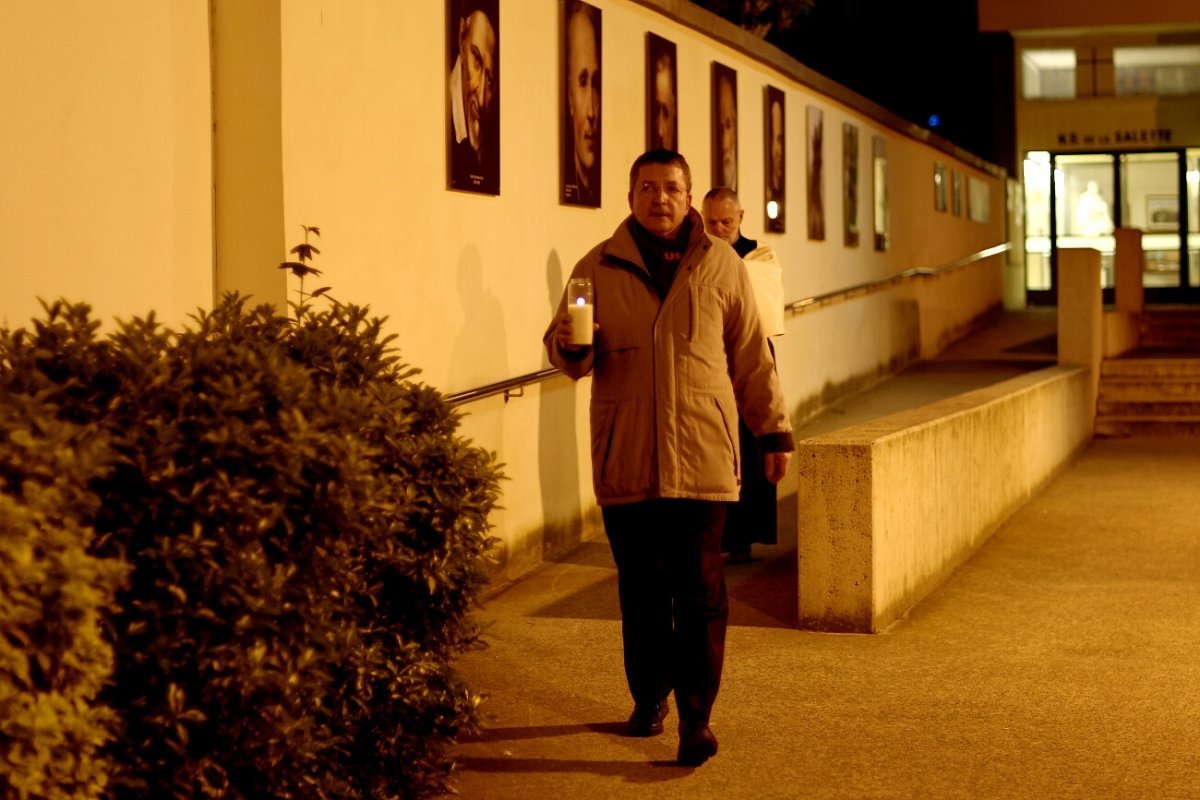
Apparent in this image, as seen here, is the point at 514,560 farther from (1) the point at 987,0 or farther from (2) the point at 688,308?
(1) the point at 987,0

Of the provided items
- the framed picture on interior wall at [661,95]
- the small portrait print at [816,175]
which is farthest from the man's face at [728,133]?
the small portrait print at [816,175]

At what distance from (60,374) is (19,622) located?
813 mm

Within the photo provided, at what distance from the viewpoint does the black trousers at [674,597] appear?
5391 mm

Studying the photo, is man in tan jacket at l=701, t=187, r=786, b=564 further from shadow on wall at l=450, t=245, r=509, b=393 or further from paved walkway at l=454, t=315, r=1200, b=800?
shadow on wall at l=450, t=245, r=509, b=393

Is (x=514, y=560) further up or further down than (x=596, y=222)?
further down

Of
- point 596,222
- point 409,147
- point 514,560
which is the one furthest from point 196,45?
point 596,222

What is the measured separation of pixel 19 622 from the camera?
3396mm

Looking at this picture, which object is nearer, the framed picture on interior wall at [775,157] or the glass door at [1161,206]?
the framed picture on interior wall at [775,157]

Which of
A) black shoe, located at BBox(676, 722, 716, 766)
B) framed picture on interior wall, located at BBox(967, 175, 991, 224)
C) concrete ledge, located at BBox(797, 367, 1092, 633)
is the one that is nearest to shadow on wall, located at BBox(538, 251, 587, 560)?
concrete ledge, located at BBox(797, 367, 1092, 633)

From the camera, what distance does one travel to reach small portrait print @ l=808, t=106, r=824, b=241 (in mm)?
15736

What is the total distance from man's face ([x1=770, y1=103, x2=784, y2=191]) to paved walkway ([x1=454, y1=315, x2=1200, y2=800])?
5.46 metres

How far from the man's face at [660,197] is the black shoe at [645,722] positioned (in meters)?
1.60

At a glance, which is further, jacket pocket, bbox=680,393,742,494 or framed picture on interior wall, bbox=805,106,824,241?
framed picture on interior wall, bbox=805,106,824,241

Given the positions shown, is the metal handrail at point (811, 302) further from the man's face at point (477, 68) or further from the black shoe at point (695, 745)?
the black shoe at point (695, 745)
